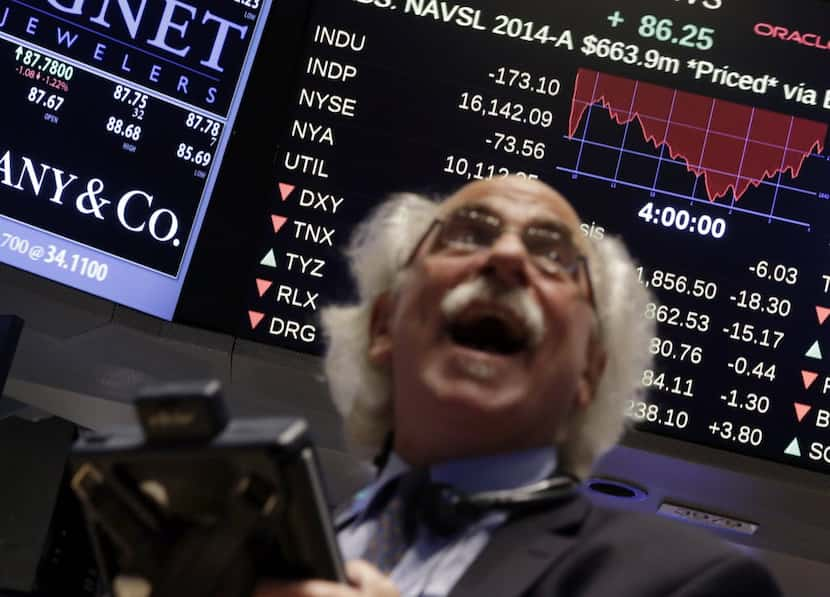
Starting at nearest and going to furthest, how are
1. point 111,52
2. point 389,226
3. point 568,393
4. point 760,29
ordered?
1. point 568,393
2. point 389,226
3. point 111,52
4. point 760,29

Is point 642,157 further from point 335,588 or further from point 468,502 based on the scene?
point 335,588

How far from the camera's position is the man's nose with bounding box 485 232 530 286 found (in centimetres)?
167

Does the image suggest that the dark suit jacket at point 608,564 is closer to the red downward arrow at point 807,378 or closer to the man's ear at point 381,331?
the man's ear at point 381,331

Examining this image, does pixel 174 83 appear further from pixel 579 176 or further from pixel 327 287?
pixel 579 176

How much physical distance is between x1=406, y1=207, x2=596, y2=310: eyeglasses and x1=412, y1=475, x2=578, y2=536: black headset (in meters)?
0.32

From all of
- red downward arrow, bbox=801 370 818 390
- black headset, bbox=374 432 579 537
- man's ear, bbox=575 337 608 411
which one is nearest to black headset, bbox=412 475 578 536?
black headset, bbox=374 432 579 537

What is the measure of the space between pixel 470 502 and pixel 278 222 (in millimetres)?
2016

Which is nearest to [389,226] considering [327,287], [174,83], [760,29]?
[327,287]

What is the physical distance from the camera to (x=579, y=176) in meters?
3.42

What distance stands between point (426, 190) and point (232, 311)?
0.62 m

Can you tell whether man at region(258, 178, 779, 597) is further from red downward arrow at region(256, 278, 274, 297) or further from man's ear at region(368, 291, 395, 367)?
red downward arrow at region(256, 278, 274, 297)

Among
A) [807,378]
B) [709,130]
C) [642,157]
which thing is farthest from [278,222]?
[807,378]

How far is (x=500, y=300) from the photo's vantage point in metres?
1.65

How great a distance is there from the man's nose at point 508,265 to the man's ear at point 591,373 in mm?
194
